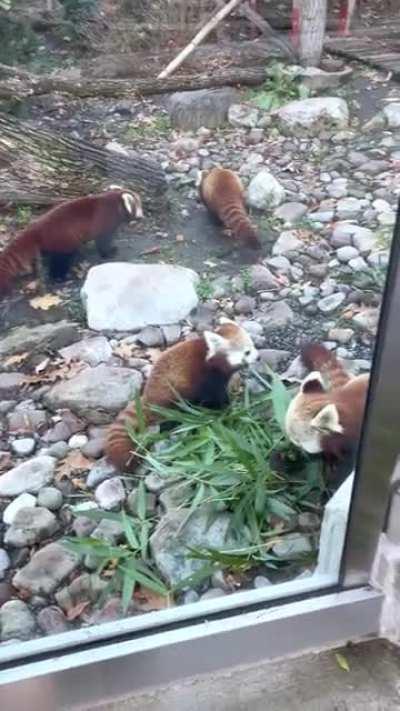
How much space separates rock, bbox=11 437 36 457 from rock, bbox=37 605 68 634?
17.1 inches

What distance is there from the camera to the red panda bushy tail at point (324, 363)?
129 cm

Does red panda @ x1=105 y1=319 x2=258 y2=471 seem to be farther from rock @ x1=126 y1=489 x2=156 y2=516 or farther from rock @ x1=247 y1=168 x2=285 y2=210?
rock @ x1=247 y1=168 x2=285 y2=210

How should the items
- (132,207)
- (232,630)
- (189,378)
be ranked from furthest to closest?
(132,207) < (189,378) < (232,630)

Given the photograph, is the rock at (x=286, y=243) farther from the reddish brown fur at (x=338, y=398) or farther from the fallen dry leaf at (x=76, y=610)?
the fallen dry leaf at (x=76, y=610)

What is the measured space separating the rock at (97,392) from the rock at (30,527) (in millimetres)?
253

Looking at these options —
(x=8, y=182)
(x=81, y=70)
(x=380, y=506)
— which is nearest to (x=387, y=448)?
(x=380, y=506)

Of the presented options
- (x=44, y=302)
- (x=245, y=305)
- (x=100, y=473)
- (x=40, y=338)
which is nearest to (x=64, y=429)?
(x=100, y=473)

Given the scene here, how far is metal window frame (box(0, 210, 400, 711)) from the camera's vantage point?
0.99 metres

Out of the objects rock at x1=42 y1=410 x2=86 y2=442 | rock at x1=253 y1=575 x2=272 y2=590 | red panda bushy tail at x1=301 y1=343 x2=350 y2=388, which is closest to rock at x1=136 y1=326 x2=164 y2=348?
rock at x1=42 y1=410 x2=86 y2=442

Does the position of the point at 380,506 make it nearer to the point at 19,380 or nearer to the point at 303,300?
the point at 303,300

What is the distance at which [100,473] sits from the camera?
4.77 feet

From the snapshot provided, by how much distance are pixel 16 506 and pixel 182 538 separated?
1.14ft

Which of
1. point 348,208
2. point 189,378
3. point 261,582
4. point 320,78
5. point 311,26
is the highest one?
point 311,26

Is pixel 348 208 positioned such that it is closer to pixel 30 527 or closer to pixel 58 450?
pixel 58 450
